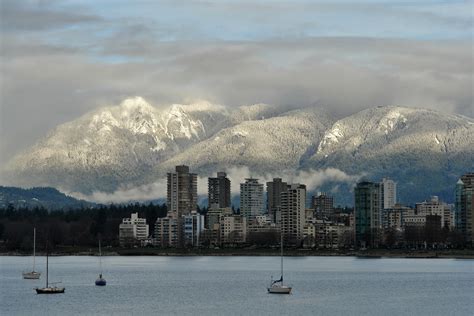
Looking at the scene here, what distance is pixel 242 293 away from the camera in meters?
108

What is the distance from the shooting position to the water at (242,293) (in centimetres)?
9031

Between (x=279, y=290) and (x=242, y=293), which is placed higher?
(x=279, y=290)

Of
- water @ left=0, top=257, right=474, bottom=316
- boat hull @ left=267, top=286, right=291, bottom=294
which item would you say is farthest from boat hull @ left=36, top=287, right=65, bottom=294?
boat hull @ left=267, top=286, right=291, bottom=294

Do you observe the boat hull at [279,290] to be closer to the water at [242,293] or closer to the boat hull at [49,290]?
the water at [242,293]

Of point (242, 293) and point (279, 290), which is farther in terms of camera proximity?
point (242, 293)

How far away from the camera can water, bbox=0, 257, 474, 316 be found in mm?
90312

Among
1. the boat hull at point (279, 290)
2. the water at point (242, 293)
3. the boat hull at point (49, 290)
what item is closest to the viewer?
the water at point (242, 293)

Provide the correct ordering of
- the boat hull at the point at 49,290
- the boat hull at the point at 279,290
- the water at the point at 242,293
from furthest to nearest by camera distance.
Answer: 1. the boat hull at the point at 279,290
2. the boat hull at the point at 49,290
3. the water at the point at 242,293

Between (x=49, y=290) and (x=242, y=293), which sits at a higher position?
(x=49, y=290)

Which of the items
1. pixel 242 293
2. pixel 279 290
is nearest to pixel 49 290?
pixel 242 293

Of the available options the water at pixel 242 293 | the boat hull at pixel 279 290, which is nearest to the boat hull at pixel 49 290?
the water at pixel 242 293

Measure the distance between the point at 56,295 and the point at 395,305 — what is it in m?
29.8

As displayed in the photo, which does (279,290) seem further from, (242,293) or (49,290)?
(49,290)

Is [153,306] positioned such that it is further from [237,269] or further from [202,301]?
[237,269]
